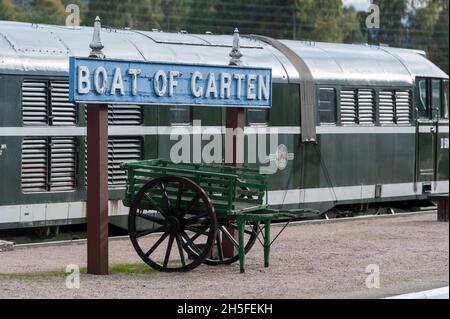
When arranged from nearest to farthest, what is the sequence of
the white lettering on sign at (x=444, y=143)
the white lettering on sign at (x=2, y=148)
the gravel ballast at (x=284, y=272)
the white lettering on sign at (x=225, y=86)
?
the gravel ballast at (x=284, y=272) → the white lettering on sign at (x=225, y=86) → the white lettering on sign at (x=2, y=148) → the white lettering on sign at (x=444, y=143)

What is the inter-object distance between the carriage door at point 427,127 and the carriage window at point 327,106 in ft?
8.15

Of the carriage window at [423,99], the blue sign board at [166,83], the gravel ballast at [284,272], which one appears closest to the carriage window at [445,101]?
the carriage window at [423,99]

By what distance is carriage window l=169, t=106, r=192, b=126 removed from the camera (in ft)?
51.3

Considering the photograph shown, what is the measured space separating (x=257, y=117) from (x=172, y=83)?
17.5 ft

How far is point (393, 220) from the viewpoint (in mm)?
17922

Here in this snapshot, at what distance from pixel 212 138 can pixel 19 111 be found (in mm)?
3318

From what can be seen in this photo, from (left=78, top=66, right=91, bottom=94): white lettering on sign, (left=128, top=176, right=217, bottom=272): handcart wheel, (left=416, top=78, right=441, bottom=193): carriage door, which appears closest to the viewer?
(left=78, top=66, right=91, bottom=94): white lettering on sign

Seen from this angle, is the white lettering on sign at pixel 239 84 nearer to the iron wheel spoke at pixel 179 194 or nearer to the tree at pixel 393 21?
→ the iron wheel spoke at pixel 179 194

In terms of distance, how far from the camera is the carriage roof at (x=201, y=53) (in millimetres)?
14180

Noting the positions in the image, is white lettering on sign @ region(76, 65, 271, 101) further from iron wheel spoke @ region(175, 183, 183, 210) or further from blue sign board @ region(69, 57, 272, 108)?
iron wheel spoke @ region(175, 183, 183, 210)

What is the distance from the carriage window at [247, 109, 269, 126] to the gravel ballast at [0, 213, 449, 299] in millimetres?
1916

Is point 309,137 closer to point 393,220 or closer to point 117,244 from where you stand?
point 393,220

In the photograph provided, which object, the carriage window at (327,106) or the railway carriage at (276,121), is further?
the carriage window at (327,106)

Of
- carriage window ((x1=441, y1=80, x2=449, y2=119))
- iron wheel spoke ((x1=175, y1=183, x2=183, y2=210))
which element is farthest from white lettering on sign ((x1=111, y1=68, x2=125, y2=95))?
carriage window ((x1=441, y1=80, x2=449, y2=119))
